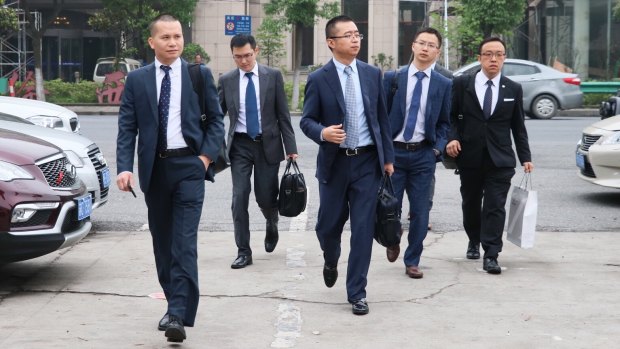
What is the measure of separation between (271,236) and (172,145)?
320cm

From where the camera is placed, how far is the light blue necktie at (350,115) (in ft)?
24.2

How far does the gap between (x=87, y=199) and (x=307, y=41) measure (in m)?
41.4

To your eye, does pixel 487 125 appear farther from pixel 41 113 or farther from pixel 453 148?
pixel 41 113

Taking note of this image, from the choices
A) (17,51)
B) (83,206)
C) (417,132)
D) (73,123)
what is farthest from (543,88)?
(17,51)

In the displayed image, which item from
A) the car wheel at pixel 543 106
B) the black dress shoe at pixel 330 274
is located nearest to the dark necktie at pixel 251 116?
the black dress shoe at pixel 330 274

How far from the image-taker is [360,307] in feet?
24.1

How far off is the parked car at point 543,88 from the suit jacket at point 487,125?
18828mm

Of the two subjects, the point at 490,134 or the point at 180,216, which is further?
the point at 490,134

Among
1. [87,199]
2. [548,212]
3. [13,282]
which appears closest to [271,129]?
[87,199]

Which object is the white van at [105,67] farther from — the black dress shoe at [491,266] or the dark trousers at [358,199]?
the dark trousers at [358,199]

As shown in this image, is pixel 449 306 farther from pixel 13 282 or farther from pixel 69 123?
pixel 69 123

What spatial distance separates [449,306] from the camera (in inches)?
302

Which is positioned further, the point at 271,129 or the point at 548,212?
the point at 548,212

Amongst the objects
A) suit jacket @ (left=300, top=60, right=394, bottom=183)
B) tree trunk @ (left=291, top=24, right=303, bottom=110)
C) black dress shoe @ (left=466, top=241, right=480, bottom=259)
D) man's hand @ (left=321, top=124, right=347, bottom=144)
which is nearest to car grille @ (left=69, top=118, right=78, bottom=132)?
black dress shoe @ (left=466, top=241, right=480, bottom=259)
